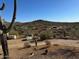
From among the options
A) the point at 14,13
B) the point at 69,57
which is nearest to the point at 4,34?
the point at 14,13

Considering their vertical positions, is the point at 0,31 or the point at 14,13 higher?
the point at 14,13

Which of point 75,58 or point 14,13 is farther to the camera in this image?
point 75,58

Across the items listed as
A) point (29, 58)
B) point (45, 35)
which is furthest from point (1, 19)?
point (45, 35)

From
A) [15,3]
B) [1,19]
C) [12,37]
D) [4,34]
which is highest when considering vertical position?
[15,3]

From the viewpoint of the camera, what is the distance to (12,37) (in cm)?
3466

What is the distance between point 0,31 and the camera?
9.31 metres

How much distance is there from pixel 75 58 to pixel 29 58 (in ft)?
10.8

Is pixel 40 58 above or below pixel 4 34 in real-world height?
below

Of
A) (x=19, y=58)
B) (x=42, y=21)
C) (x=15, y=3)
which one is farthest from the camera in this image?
(x=42, y=21)

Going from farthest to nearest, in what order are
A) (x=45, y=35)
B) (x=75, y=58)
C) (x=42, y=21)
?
(x=42, y=21) < (x=45, y=35) < (x=75, y=58)

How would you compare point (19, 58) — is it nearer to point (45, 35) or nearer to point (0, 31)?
point (0, 31)

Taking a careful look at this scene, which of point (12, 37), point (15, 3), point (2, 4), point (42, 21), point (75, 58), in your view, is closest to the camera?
point (15, 3)

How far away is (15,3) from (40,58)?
20.8 feet

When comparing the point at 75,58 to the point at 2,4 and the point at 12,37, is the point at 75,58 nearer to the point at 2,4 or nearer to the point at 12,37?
the point at 2,4
